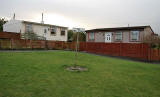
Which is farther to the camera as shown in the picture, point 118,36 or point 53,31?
point 53,31

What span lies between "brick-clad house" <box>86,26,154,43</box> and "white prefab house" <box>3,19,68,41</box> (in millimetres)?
6592

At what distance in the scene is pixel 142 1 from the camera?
1670 cm

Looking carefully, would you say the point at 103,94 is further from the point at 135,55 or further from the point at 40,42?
the point at 40,42

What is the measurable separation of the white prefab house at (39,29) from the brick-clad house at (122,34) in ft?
21.6

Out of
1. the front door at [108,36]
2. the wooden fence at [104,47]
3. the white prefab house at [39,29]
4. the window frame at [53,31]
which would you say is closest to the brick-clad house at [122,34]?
the front door at [108,36]

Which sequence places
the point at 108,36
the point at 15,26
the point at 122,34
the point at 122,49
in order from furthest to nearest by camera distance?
the point at 15,26, the point at 108,36, the point at 122,34, the point at 122,49

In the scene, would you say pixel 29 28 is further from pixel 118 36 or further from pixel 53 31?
pixel 118 36

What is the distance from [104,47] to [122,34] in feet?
17.5

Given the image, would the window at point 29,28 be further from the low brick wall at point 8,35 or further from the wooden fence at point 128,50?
the wooden fence at point 128,50

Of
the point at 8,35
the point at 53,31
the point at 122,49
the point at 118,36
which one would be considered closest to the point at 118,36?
the point at 118,36

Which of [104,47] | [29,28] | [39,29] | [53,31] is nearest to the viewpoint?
[104,47]

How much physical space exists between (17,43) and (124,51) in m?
15.0

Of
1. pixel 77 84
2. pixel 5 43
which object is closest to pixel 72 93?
pixel 77 84

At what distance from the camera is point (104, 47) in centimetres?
2036
